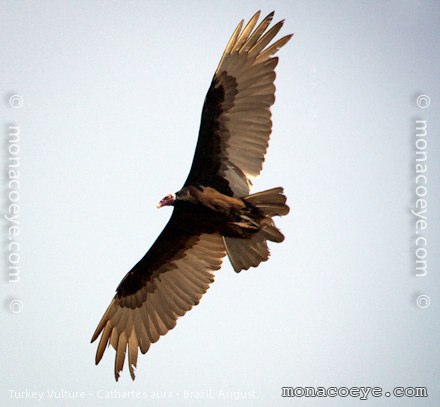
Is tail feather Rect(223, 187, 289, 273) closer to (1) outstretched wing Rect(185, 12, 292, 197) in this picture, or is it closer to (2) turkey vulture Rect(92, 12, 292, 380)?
(2) turkey vulture Rect(92, 12, 292, 380)

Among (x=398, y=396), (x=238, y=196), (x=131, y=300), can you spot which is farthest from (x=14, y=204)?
(x=398, y=396)

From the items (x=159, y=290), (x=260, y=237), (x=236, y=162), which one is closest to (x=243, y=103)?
(x=236, y=162)

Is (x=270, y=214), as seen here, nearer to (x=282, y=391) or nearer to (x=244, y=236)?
(x=244, y=236)

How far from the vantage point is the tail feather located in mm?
10070

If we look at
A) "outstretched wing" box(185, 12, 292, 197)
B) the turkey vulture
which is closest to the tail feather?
the turkey vulture

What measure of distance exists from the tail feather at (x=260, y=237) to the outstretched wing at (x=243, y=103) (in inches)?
13.6

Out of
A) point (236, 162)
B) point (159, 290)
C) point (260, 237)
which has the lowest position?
point (159, 290)

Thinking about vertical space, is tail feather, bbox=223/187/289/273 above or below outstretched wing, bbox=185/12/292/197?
below

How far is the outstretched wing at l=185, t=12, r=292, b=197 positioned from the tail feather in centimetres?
35

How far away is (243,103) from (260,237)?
138cm

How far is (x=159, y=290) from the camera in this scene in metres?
11.2

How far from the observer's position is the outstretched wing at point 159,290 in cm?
1105

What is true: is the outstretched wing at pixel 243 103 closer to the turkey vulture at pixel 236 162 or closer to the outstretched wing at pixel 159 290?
the turkey vulture at pixel 236 162

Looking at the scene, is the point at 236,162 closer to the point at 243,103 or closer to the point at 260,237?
the point at 243,103
